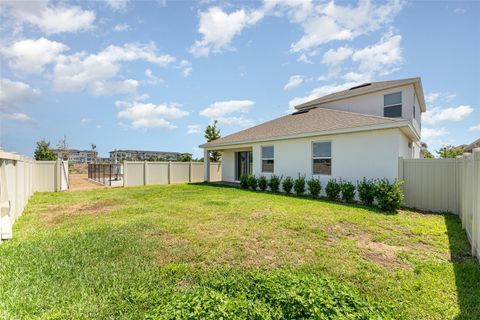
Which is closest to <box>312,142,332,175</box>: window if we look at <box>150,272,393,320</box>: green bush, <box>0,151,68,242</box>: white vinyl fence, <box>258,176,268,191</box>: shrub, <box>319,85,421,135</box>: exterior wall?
<box>258,176,268,191</box>: shrub

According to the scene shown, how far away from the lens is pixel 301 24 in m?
9.55

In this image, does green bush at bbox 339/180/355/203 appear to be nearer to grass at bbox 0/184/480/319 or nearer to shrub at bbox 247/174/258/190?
grass at bbox 0/184/480/319

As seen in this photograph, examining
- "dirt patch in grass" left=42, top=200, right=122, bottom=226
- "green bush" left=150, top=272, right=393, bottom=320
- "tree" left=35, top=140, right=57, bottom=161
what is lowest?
"dirt patch in grass" left=42, top=200, right=122, bottom=226

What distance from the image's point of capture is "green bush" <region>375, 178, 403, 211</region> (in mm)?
7590

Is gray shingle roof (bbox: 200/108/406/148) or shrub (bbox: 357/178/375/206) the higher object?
gray shingle roof (bbox: 200/108/406/148)

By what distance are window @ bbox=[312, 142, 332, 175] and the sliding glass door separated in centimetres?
622

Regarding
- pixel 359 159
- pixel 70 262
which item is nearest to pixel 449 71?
pixel 359 159

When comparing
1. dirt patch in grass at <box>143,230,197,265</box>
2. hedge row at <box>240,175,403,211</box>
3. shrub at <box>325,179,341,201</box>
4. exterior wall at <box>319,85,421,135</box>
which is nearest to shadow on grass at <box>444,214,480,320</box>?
hedge row at <box>240,175,403,211</box>

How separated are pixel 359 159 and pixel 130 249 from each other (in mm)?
8868

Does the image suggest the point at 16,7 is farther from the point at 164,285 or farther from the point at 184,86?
the point at 164,285

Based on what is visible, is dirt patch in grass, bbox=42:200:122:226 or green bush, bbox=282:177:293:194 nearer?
dirt patch in grass, bbox=42:200:122:226

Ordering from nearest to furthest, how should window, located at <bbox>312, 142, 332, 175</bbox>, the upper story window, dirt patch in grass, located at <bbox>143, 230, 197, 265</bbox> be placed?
dirt patch in grass, located at <bbox>143, 230, 197, 265</bbox>, window, located at <bbox>312, 142, 332, 175</bbox>, the upper story window

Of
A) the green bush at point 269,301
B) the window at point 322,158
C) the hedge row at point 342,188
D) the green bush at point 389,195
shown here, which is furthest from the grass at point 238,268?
the window at point 322,158

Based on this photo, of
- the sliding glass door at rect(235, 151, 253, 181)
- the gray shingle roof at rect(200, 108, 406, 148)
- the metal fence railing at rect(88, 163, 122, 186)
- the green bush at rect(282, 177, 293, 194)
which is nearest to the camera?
the gray shingle roof at rect(200, 108, 406, 148)
